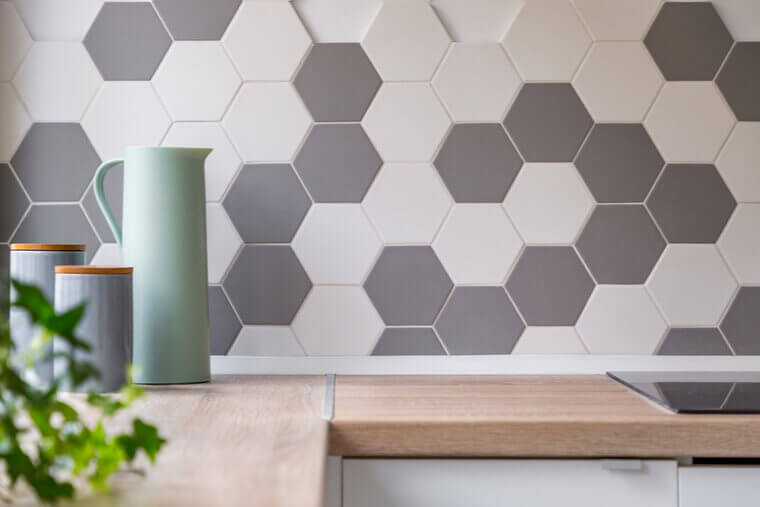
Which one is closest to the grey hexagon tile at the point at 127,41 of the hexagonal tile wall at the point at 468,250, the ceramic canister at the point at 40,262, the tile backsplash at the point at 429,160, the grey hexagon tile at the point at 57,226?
the tile backsplash at the point at 429,160

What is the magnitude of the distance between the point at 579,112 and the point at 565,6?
20 cm

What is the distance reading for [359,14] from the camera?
1.44m

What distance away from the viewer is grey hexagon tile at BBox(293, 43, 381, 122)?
1.44 meters

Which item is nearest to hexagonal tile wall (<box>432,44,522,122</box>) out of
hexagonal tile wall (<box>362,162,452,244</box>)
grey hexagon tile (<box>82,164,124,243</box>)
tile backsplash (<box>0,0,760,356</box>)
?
tile backsplash (<box>0,0,760,356</box>)

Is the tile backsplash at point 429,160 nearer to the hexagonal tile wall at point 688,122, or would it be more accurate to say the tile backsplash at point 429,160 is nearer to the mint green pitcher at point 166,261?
the hexagonal tile wall at point 688,122

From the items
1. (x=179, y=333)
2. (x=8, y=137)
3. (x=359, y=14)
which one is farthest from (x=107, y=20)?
(x=179, y=333)

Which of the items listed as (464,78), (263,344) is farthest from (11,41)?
(464,78)

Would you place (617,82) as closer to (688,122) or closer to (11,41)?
(688,122)

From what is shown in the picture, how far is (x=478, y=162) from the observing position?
1.44 metres

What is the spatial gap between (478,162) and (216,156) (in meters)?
0.49

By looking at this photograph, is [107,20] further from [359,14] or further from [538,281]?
[538,281]

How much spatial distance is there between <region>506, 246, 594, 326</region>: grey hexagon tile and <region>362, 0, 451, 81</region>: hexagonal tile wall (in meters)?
0.40

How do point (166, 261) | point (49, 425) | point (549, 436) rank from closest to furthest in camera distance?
point (49, 425) → point (549, 436) → point (166, 261)

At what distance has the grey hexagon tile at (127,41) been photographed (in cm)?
145
